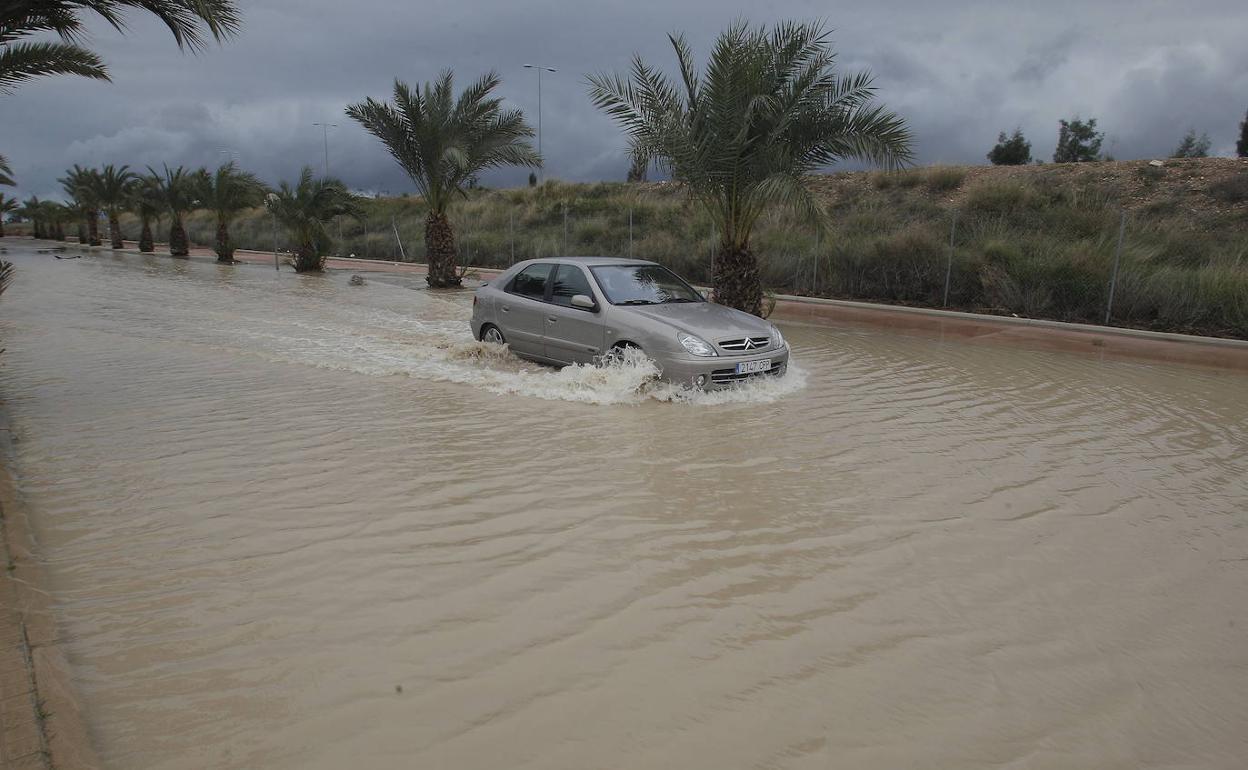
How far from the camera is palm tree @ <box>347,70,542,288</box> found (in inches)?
830

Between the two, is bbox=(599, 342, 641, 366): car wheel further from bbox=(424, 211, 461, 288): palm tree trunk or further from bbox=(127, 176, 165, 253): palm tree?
bbox=(127, 176, 165, 253): palm tree

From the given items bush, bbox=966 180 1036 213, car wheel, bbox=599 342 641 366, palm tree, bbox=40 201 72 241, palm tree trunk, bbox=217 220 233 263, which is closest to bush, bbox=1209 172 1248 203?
bush, bbox=966 180 1036 213

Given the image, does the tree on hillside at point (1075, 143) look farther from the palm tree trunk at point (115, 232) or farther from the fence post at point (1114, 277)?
the palm tree trunk at point (115, 232)

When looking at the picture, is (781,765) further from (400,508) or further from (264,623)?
(400,508)

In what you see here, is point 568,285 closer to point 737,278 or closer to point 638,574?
point 737,278

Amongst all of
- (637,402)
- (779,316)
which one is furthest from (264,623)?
(779,316)

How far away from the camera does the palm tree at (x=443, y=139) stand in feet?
69.2

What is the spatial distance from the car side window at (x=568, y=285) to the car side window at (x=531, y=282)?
237 mm

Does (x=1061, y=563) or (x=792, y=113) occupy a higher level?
(x=792, y=113)

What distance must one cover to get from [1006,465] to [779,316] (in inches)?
430

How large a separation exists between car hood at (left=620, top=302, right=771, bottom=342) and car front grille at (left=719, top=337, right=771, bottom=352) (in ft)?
0.15

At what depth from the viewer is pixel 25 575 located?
420 cm

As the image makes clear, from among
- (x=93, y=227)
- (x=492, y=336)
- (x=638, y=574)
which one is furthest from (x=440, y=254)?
(x=93, y=227)

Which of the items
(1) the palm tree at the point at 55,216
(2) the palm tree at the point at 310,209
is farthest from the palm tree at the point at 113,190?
(2) the palm tree at the point at 310,209
